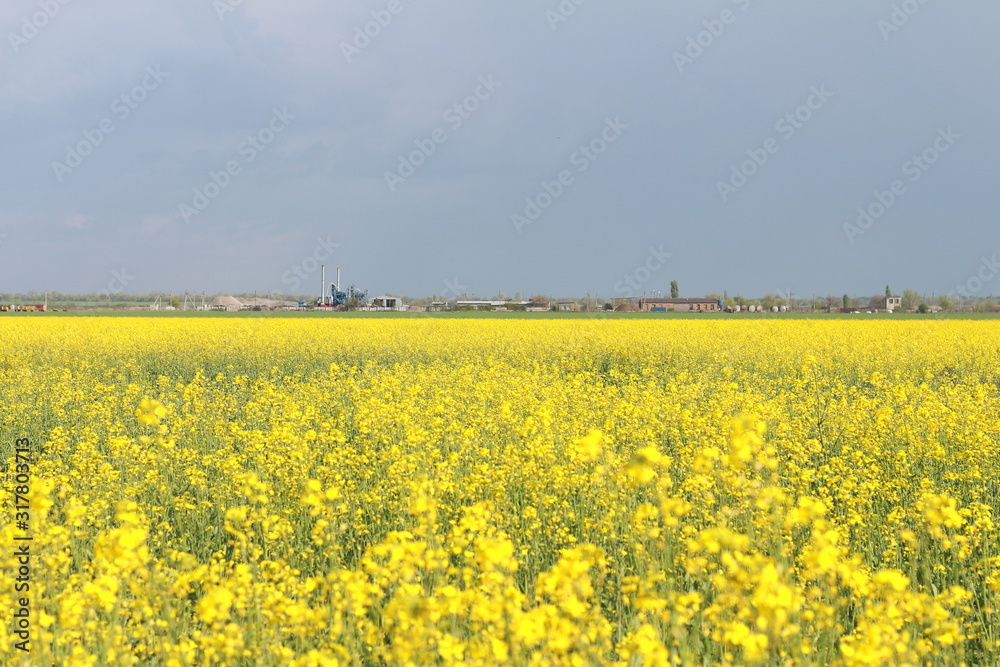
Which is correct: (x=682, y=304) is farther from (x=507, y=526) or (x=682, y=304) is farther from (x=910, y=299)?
(x=507, y=526)

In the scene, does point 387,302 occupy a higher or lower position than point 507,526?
higher

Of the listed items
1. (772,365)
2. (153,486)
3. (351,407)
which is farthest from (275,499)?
(772,365)

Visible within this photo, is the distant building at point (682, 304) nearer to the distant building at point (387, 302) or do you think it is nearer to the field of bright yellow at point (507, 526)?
the distant building at point (387, 302)

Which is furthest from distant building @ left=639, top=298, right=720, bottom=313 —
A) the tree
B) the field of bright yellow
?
the field of bright yellow

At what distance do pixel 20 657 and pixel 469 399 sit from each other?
7548 millimetres

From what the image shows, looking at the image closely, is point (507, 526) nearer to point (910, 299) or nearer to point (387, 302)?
point (387, 302)

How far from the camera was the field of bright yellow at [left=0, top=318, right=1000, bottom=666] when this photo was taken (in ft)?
9.36

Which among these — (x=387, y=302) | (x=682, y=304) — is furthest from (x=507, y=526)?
(x=682, y=304)

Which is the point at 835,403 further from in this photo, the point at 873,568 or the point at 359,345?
the point at 359,345

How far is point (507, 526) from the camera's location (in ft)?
17.1

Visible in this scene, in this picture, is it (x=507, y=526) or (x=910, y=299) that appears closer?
(x=507, y=526)

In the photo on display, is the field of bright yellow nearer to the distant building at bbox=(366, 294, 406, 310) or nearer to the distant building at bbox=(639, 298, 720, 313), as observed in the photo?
the distant building at bbox=(366, 294, 406, 310)

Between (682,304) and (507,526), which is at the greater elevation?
(682,304)

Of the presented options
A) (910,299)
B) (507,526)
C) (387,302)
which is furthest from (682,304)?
(507,526)
